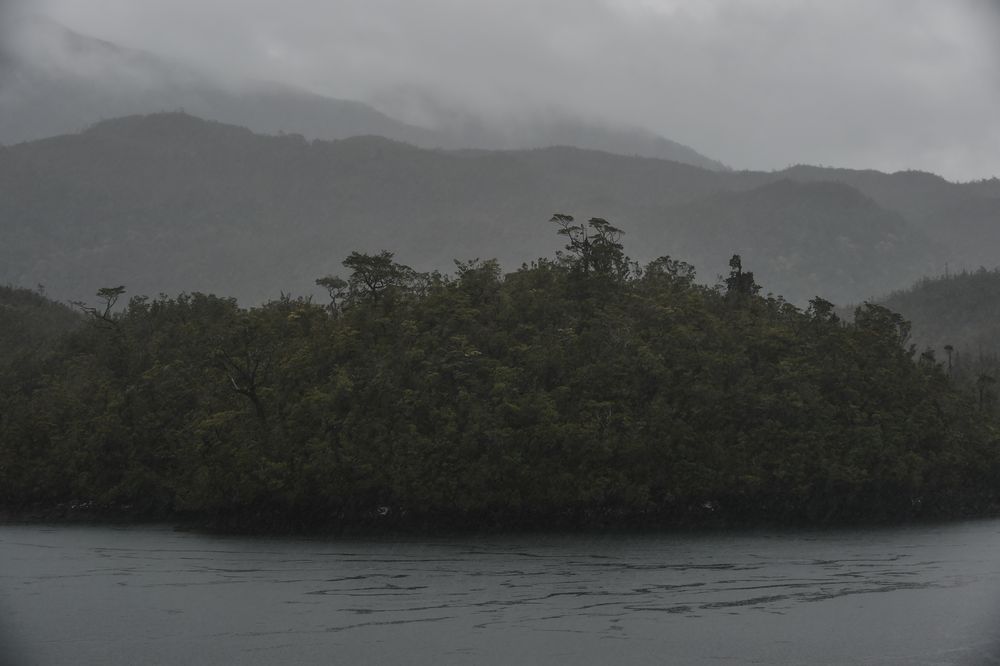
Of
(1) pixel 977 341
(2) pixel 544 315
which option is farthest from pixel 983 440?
(1) pixel 977 341

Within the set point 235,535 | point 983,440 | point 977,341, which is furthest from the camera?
point 977,341

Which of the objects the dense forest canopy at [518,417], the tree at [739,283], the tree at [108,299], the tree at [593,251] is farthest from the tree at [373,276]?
the tree at [739,283]

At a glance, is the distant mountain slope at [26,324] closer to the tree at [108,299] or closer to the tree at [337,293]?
the tree at [108,299]

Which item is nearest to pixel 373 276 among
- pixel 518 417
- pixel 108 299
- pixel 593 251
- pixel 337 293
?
pixel 337 293

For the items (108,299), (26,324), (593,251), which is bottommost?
(108,299)

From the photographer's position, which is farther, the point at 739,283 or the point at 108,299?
the point at 108,299

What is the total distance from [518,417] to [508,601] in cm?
2452

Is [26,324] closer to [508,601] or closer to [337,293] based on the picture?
[337,293]

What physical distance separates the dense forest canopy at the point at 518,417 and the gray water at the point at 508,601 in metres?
6.22

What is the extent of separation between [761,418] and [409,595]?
3374 centimetres

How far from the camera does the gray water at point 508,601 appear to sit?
29.7m

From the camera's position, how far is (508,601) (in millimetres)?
36250

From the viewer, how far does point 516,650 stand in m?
29.7

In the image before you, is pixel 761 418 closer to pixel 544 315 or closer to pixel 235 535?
pixel 544 315
